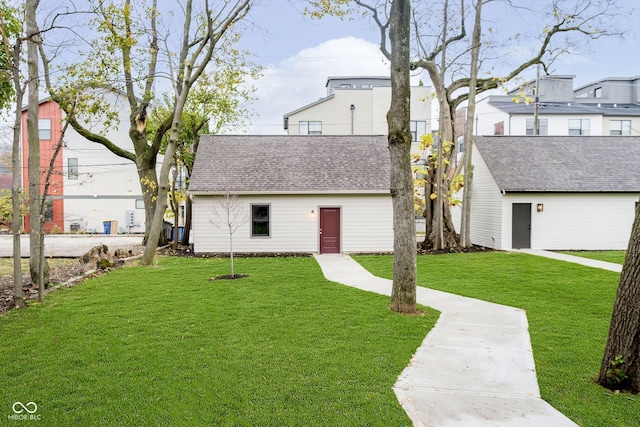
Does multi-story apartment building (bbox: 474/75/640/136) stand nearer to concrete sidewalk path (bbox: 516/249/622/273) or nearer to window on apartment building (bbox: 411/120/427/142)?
window on apartment building (bbox: 411/120/427/142)

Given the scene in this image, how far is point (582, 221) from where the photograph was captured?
17.7 meters

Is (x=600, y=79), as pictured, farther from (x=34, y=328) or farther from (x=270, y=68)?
(x=34, y=328)

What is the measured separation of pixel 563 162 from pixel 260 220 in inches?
510

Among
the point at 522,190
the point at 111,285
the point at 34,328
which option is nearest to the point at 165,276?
the point at 111,285

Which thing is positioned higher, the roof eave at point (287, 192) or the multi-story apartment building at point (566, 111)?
the multi-story apartment building at point (566, 111)

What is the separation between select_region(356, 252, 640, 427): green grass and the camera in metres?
4.28

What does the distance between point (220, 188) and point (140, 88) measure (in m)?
5.36

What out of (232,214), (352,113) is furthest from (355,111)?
(232,214)

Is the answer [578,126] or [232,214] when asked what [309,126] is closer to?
[232,214]

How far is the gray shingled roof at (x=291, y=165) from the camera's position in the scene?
1677cm

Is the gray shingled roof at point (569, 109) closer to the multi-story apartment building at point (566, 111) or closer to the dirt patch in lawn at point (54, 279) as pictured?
the multi-story apartment building at point (566, 111)

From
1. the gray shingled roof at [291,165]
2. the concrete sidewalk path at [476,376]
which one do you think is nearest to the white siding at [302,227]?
the gray shingled roof at [291,165]

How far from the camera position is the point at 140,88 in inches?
692

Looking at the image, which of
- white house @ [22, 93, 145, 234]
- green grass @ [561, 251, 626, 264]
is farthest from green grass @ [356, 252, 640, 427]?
white house @ [22, 93, 145, 234]
